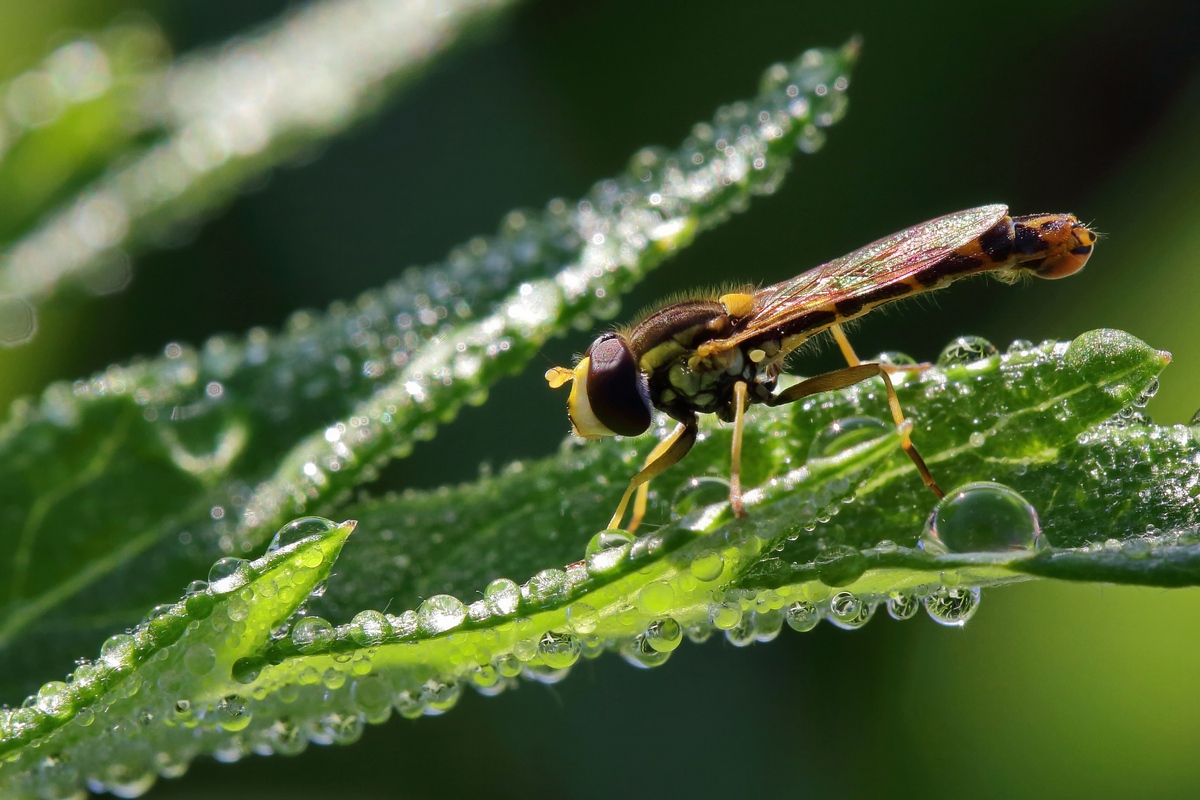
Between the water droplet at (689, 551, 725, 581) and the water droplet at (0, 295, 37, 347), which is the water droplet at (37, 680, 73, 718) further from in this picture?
the water droplet at (0, 295, 37, 347)

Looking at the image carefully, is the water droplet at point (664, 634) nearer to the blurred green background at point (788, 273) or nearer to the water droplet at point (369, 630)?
the water droplet at point (369, 630)

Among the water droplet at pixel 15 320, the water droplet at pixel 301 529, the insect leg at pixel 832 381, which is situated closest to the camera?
the water droplet at pixel 301 529

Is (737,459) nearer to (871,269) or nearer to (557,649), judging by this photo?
(557,649)

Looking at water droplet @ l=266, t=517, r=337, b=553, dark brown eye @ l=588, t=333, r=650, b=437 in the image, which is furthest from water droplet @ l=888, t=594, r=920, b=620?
dark brown eye @ l=588, t=333, r=650, b=437

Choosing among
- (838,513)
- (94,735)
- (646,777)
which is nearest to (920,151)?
(646,777)

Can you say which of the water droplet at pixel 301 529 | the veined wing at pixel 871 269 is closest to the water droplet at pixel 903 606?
the water droplet at pixel 301 529

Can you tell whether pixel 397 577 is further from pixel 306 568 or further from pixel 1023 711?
pixel 1023 711

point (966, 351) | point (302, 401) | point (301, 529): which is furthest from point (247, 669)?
point (966, 351)
